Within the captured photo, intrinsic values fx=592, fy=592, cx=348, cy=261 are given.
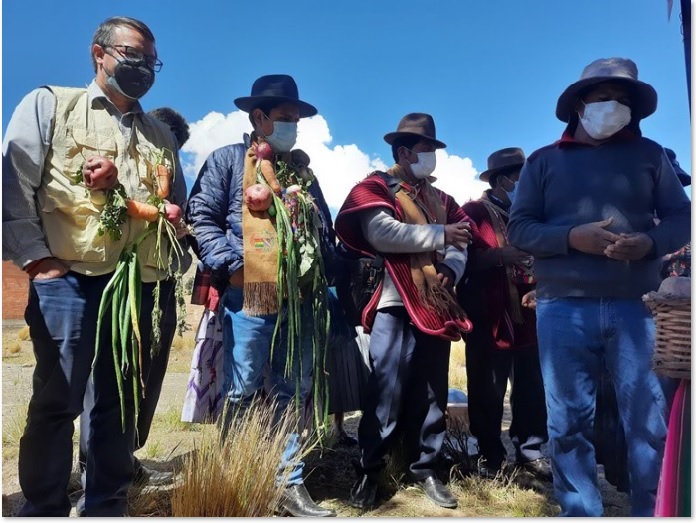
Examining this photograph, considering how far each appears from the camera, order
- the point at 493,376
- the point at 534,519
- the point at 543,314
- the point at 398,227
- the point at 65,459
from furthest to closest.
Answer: the point at 493,376 < the point at 398,227 < the point at 543,314 < the point at 534,519 < the point at 65,459

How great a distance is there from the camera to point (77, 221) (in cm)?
253

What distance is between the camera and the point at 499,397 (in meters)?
3.75

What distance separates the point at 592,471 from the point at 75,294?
2.47m

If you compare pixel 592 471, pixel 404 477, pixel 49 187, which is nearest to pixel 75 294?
pixel 49 187

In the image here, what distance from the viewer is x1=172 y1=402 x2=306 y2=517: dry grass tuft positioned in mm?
2596

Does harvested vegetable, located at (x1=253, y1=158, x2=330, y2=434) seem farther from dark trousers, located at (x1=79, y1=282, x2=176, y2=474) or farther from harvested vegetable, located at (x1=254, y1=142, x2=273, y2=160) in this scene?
dark trousers, located at (x1=79, y1=282, x2=176, y2=474)

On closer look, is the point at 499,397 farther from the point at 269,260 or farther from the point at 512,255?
the point at 269,260

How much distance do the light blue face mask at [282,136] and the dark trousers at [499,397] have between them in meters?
1.67

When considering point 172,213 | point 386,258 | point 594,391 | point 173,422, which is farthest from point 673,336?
point 173,422

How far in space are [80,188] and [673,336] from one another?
2.34 m

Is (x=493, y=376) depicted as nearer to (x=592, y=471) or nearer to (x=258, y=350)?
(x=592, y=471)

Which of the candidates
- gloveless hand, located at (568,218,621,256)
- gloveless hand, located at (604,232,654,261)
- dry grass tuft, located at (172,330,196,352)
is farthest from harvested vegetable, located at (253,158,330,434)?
dry grass tuft, located at (172,330,196,352)

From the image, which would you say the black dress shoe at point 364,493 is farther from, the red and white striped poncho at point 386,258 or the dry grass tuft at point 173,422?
the dry grass tuft at point 173,422

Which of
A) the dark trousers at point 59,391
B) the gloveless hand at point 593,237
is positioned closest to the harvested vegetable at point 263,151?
the dark trousers at point 59,391
